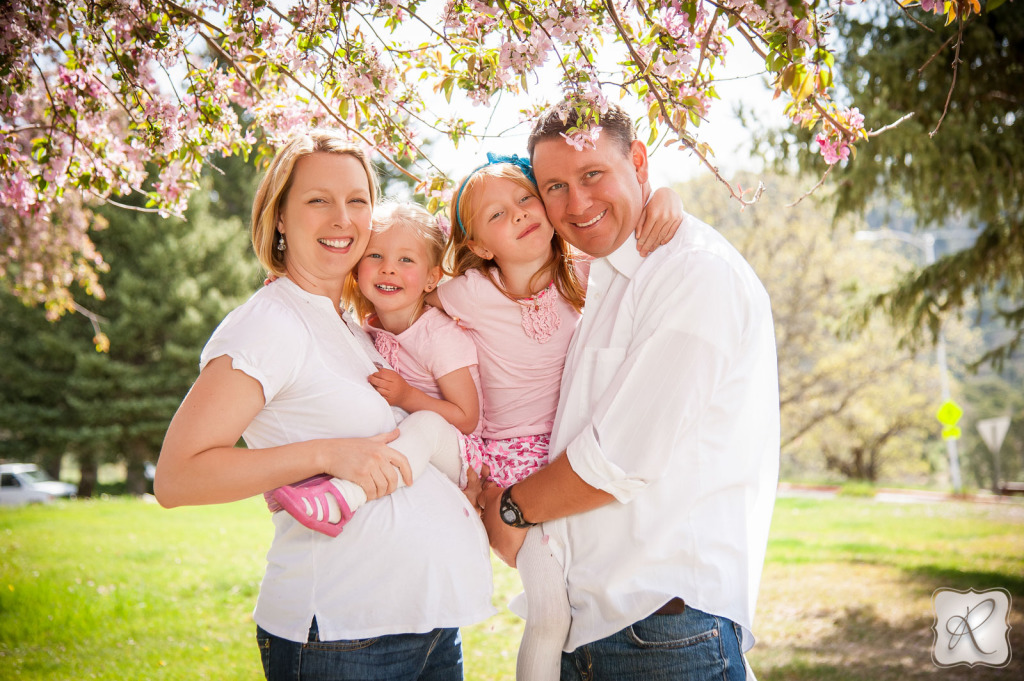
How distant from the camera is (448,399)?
3281 millimetres

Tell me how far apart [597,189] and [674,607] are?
1.45 metres

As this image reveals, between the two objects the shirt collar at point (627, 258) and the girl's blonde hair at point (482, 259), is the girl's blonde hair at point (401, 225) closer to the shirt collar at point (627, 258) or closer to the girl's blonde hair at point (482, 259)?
the girl's blonde hair at point (482, 259)

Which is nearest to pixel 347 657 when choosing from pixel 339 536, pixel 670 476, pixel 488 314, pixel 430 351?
pixel 339 536

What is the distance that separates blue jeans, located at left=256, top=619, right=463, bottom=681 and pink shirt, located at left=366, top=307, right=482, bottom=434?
1122 mm

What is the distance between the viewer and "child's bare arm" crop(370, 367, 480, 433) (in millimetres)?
2924

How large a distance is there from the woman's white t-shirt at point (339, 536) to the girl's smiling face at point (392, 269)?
689 mm

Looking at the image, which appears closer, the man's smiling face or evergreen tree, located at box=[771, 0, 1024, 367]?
the man's smiling face

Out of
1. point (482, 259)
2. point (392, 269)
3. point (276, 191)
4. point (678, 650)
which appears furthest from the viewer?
point (482, 259)

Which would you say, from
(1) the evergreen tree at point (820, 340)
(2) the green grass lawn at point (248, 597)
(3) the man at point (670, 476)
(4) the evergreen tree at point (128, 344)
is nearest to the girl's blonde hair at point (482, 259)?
(3) the man at point (670, 476)

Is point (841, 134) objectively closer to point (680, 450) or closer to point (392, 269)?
point (680, 450)

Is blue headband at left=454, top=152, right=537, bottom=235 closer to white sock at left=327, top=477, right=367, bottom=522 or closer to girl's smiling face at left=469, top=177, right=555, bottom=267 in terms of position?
girl's smiling face at left=469, top=177, right=555, bottom=267

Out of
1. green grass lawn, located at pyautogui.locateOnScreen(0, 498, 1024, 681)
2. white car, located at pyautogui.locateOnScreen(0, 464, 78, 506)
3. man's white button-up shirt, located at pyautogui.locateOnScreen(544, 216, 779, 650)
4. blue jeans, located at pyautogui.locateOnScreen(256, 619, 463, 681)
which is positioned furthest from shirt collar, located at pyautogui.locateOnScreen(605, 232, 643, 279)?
white car, located at pyautogui.locateOnScreen(0, 464, 78, 506)

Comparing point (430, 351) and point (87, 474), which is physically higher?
point (430, 351)

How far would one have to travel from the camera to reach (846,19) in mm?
8531
